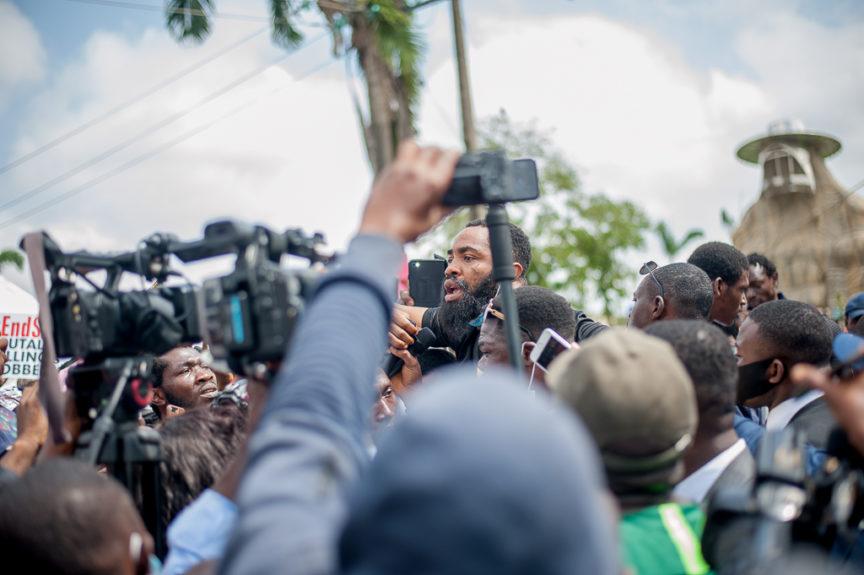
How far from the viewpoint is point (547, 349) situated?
118 inches

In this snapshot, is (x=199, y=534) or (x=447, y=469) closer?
(x=447, y=469)

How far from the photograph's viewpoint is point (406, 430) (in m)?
1.04

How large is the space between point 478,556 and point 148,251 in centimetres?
150

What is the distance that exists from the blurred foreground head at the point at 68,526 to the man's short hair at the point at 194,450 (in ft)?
2.96

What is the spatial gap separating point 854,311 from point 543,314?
3024 mm

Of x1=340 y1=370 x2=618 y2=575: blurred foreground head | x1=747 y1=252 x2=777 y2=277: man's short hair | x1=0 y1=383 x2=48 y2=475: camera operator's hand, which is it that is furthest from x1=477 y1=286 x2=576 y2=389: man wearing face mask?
x1=747 y1=252 x2=777 y2=277: man's short hair

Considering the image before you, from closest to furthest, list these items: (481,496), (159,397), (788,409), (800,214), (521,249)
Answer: (481,496) → (788,409) → (159,397) → (521,249) → (800,214)

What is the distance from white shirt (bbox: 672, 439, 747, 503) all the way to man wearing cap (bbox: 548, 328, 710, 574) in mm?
548

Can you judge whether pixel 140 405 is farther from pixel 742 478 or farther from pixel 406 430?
pixel 742 478

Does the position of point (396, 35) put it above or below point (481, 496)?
above

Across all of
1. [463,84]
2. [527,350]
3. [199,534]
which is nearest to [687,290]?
[527,350]

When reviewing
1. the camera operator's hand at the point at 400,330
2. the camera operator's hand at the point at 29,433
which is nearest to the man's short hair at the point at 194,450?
the camera operator's hand at the point at 29,433

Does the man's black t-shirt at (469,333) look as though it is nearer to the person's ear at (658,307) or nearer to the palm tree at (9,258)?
the person's ear at (658,307)

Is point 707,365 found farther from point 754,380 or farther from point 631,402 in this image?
point 754,380
